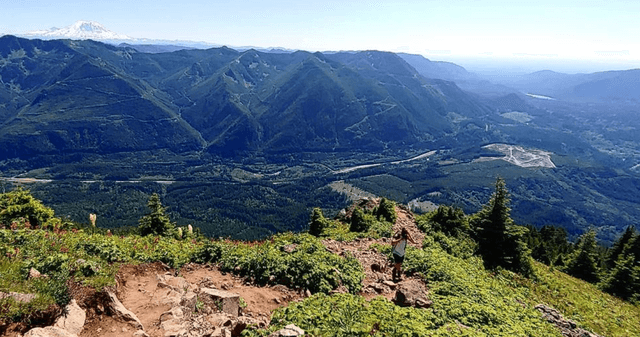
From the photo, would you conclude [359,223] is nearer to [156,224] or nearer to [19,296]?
[156,224]

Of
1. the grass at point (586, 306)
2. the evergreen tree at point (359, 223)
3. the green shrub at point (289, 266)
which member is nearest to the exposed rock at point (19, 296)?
the green shrub at point (289, 266)

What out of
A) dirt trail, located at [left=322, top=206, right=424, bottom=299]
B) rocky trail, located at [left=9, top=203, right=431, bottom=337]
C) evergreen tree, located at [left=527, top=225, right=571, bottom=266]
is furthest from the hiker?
evergreen tree, located at [left=527, top=225, right=571, bottom=266]

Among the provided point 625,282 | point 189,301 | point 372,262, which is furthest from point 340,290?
point 625,282

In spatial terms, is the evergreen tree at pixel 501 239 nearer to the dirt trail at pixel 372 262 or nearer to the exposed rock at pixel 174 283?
the dirt trail at pixel 372 262

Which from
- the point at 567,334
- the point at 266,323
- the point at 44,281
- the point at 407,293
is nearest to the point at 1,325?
the point at 44,281

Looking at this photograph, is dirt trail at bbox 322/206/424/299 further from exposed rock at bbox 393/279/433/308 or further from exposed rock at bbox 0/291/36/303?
exposed rock at bbox 0/291/36/303

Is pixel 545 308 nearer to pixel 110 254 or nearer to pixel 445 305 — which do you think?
pixel 445 305
